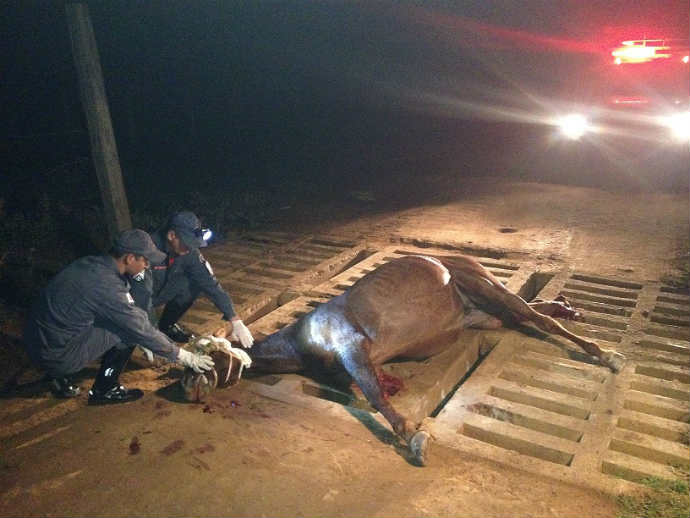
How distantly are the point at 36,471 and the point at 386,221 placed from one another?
620cm

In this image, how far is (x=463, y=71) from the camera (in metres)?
20.1

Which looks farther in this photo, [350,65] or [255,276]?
[350,65]

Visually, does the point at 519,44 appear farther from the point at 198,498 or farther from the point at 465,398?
the point at 198,498

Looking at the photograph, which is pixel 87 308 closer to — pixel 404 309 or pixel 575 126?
pixel 404 309

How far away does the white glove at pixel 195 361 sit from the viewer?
3.58m

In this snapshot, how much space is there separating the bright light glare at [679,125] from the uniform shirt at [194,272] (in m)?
9.36

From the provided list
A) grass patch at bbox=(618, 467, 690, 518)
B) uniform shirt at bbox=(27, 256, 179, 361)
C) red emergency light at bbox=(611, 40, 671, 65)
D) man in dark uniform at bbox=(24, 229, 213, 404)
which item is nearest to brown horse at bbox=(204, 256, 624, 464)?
man in dark uniform at bbox=(24, 229, 213, 404)

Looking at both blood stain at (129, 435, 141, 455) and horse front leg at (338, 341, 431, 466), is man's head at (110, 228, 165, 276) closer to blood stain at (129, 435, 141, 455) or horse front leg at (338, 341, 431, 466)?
blood stain at (129, 435, 141, 455)

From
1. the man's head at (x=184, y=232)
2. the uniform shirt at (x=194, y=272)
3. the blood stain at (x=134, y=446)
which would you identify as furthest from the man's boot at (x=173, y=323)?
the blood stain at (x=134, y=446)

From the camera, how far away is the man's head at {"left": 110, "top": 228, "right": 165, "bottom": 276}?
3.61 m

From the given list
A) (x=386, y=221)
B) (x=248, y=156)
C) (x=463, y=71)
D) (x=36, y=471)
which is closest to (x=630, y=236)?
(x=386, y=221)

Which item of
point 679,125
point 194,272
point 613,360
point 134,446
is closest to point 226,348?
point 134,446

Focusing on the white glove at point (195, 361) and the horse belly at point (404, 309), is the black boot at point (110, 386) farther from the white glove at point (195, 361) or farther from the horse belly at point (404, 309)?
the horse belly at point (404, 309)

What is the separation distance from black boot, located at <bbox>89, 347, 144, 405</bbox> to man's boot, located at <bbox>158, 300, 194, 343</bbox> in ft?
3.21
